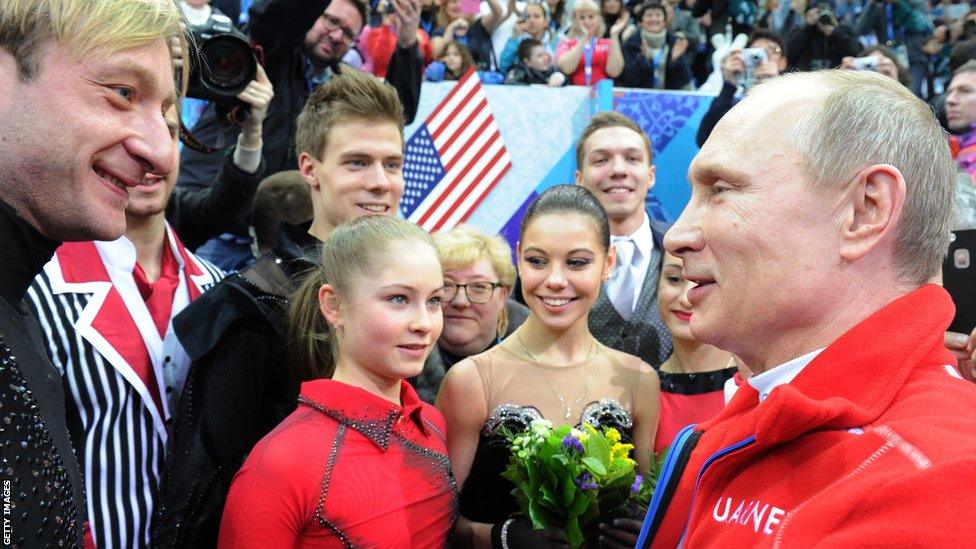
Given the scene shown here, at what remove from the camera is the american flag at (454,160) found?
7008mm

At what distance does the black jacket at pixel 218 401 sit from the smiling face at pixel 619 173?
208 cm

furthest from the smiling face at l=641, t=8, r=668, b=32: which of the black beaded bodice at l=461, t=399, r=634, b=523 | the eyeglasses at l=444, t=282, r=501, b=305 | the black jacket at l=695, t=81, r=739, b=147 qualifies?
the black beaded bodice at l=461, t=399, r=634, b=523

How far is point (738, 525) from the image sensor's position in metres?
1.47

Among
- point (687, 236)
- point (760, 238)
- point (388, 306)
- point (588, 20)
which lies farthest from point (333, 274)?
point (588, 20)

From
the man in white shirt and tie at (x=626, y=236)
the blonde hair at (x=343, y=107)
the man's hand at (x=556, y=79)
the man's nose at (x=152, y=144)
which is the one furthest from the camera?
the man's hand at (x=556, y=79)

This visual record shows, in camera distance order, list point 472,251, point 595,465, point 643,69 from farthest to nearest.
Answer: point 643,69 < point 472,251 < point 595,465

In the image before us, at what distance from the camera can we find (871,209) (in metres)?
1.56

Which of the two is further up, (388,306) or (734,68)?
(734,68)

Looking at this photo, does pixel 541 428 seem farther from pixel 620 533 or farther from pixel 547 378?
pixel 547 378

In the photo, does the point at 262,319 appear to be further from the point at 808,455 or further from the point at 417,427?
the point at 808,455

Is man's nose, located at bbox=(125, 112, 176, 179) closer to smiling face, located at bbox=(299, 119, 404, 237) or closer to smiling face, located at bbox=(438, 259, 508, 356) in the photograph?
smiling face, located at bbox=(299, 119, 404, 237)

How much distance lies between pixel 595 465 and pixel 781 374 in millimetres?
1112

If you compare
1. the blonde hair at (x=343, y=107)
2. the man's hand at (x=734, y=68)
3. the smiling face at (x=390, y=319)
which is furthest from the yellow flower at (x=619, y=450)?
the man's hand at (x=734, y=68)

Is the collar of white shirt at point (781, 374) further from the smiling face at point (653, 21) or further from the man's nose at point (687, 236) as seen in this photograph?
the smiling face at point (653, 21)
